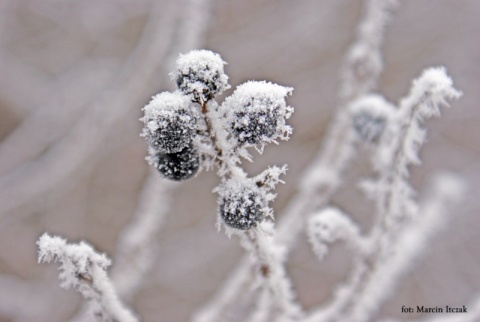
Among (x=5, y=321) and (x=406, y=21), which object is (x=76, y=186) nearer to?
(x=5, y=321)

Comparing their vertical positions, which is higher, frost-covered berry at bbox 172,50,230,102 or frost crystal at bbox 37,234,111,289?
frost-covered berry at bbox 172,50,230,102

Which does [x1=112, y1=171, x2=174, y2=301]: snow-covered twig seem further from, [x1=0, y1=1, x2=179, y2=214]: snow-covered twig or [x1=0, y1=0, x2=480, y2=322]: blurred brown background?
[x1=0, y1=0, x2=480, y2=322]: blurred brown background

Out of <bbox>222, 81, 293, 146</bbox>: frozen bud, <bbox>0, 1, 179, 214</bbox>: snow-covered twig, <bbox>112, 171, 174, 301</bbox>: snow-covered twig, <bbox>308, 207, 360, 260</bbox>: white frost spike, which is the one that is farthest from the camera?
<bbox>0, 1, 179, 214</bbox>: snow-covered twig

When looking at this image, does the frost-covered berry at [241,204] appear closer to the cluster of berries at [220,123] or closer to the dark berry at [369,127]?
the cluster of berries at [220,123]

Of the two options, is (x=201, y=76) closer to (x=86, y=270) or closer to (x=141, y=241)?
(x=86, y=270)

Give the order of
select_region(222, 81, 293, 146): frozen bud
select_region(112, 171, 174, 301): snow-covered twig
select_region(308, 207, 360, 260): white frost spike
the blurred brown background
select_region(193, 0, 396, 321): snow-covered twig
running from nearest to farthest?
1. select_region(222, 81, 293, 146): frozen bud
2. select_region(308, 207, 360, 260): white frost spike
3. select_region(193, 0, 396, 321): snow-covered twig
4. select_region(112, 171, 174, 301): snow-covered twig
5. the blurred brown background

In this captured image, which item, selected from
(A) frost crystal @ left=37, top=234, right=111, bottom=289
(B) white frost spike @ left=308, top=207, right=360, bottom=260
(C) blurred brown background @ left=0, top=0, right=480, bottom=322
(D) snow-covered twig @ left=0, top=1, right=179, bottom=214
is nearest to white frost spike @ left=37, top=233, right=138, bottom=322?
(A) frost crystal @ left=37, top=234, right=111, bottom=289

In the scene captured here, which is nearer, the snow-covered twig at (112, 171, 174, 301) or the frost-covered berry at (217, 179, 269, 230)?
the frost-covered berry at (217, 179, 269, 230)
